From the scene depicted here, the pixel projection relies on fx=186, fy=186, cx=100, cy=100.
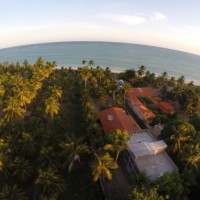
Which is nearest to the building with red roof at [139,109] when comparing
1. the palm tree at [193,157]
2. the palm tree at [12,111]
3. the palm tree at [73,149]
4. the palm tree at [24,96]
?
the palm tree at [193,157]

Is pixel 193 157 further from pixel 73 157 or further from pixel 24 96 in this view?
pixel 24 96

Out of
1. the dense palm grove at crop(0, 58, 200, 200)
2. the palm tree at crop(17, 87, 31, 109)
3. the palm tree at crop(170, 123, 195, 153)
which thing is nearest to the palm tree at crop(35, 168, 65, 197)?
the dense palm grove at crop(0, 58, 200, 200)

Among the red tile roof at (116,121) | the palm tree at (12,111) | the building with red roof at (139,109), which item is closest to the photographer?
the red tile roof at (116,121)

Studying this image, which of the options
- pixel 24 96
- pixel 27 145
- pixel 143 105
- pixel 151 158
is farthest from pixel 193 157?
pixel 24 96

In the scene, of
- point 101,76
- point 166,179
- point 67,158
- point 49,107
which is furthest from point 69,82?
point 166,179

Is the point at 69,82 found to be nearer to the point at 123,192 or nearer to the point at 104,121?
the point at 104,121

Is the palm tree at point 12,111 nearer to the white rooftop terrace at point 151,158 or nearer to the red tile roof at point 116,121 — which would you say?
the red tile roof at point 116,121

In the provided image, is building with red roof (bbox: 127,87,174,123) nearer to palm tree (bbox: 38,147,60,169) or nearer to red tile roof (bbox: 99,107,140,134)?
red tile roof (bbox: 99,107,140,134)
